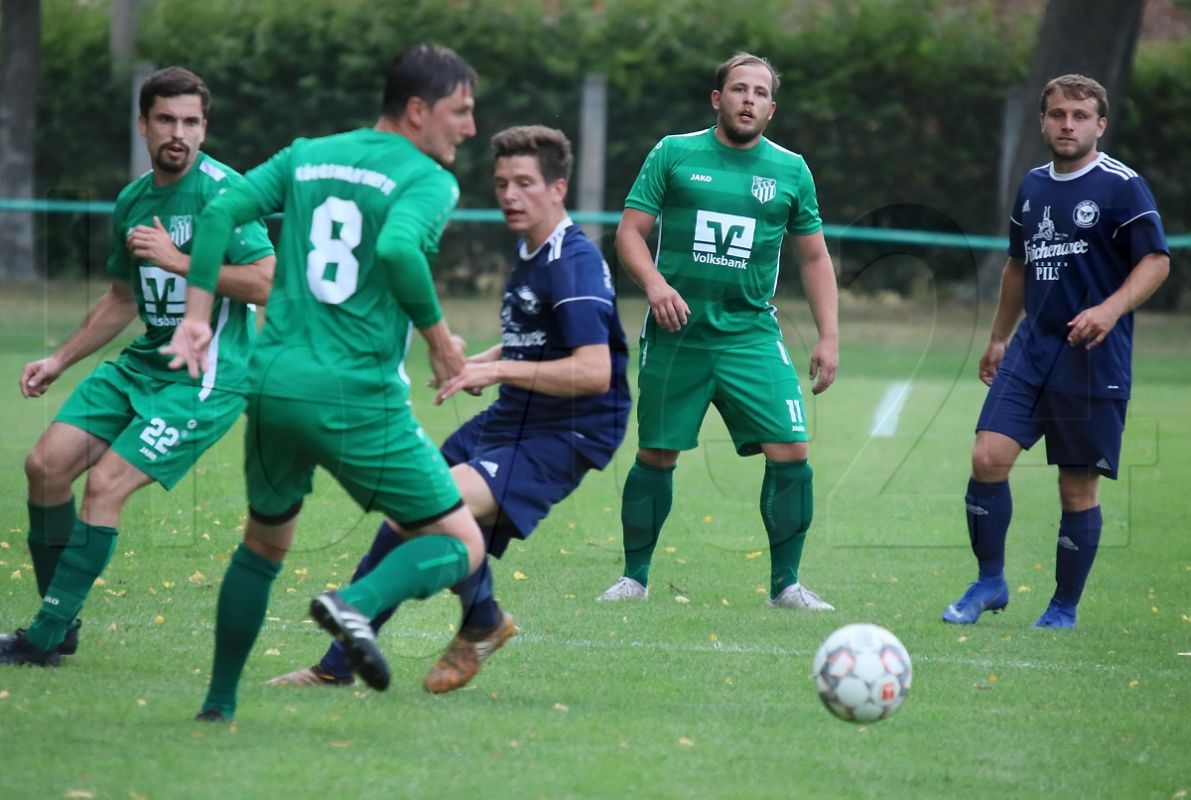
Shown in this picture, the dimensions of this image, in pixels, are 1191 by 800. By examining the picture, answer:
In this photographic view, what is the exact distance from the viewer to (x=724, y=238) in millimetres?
7227

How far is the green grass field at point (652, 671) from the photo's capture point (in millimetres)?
4508

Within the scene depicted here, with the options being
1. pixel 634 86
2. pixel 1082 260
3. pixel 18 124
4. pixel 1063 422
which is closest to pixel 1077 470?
pixel 1063 422

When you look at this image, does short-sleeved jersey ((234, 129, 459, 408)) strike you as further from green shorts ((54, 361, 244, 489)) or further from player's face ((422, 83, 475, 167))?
green shorts ((54, 361, 244, 489))

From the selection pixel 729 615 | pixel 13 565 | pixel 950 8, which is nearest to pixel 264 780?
pixel 729 615

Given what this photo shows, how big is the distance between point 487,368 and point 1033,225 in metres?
2.94

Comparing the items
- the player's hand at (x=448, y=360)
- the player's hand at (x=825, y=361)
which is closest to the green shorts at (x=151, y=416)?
the player's hand at (x=448, y=360)

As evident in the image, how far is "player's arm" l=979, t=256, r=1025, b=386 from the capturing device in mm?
7281

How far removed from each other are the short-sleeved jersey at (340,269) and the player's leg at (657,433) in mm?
2708

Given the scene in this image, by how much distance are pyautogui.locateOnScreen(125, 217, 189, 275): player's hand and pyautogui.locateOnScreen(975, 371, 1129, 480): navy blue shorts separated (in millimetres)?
3238

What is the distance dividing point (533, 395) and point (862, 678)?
57.5 inches

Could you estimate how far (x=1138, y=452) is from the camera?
12602mm

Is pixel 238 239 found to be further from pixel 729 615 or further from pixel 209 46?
pixel 209 46

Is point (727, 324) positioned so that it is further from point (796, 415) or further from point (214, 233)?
point (214, 233)

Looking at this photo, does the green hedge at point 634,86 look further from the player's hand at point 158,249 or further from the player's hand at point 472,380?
the player's hand at point 472,380
